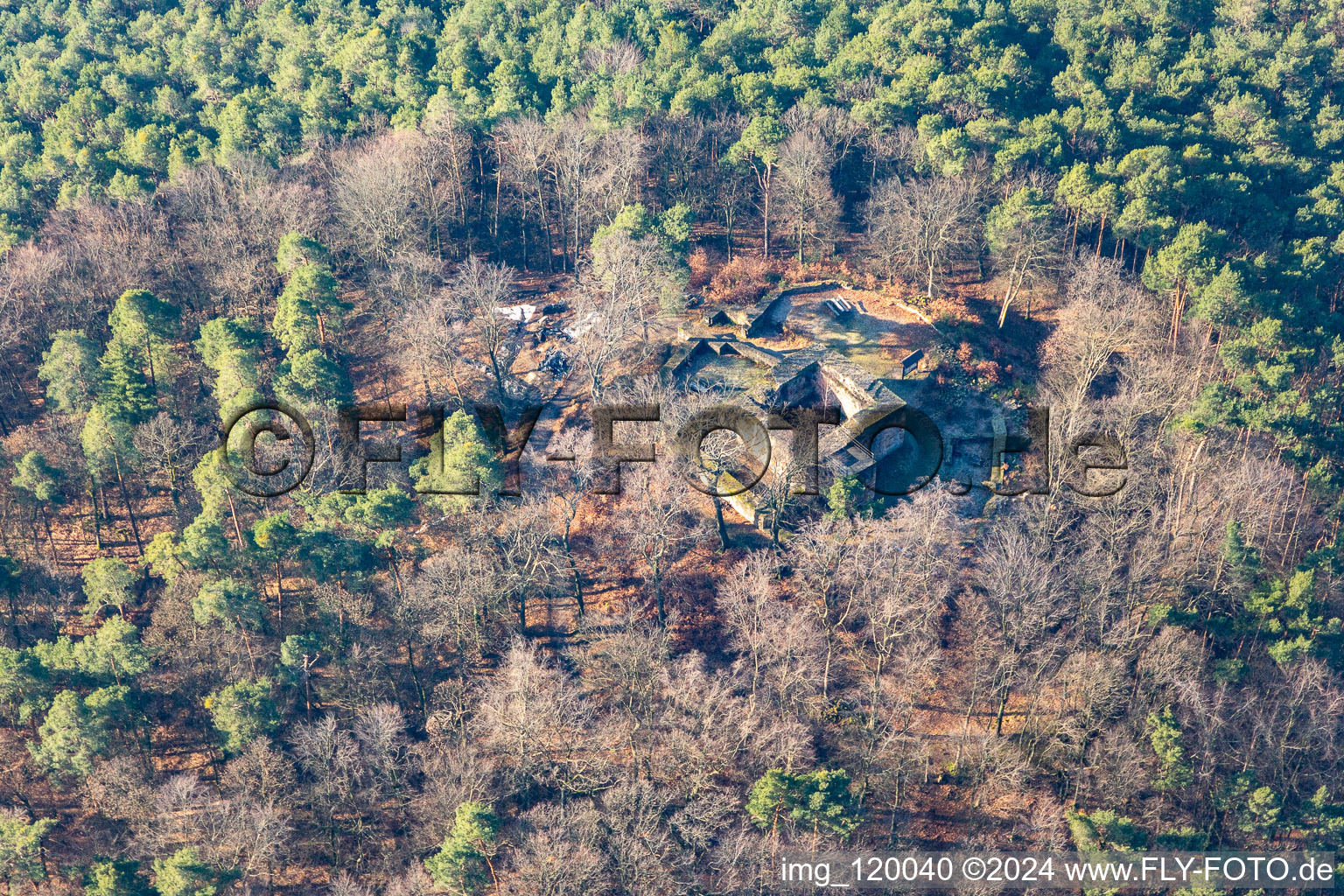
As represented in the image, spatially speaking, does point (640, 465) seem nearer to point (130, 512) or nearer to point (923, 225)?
point (130, 512)

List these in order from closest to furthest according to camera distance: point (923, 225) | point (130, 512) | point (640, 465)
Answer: point (640, 465)
point (130, 512)
point (923, 225)

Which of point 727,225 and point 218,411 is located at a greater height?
point 727,225

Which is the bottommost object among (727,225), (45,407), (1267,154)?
(45,407)

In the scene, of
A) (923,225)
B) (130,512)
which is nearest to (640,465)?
(130,512)

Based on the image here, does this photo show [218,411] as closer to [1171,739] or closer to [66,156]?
[66,156]

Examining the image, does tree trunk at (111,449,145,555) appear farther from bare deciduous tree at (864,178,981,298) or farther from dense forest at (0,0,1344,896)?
bare deciduous tree at (864,178,981,298)

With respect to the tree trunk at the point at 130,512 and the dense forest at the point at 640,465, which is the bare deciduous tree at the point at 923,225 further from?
the tree trunk at the point at 130,512

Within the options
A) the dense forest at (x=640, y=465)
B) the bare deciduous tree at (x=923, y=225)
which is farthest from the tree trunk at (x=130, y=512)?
the bare deciduous tree at (x=923, y=225)

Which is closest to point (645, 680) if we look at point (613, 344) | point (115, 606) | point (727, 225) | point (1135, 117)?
point (613, 344)
